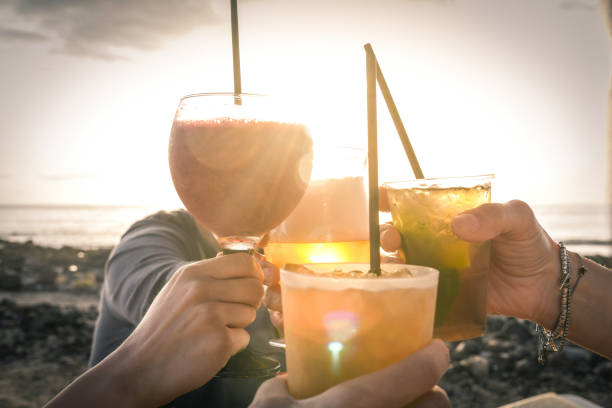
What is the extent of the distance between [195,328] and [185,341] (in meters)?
0.05

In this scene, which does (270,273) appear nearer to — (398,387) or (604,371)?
(398,387)

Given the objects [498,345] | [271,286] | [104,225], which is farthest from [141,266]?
[104,225]

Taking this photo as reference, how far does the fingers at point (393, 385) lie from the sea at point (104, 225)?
831 inches

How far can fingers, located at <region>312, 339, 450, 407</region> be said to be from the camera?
88 cm

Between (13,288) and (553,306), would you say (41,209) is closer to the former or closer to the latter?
(13,288)

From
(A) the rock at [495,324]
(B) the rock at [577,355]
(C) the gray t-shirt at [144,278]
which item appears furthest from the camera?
(A) the rock at [495,324]

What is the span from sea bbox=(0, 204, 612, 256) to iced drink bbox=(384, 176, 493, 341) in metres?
20.3

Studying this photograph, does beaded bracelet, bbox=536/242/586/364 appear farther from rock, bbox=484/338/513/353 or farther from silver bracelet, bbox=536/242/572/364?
rock, bbox=484/338/513/353

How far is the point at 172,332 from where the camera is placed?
1.47m

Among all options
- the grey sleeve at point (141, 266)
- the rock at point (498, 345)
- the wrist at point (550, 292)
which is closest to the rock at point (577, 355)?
the rock at point (498, 345)

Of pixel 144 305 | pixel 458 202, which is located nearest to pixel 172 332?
pixel 458 202

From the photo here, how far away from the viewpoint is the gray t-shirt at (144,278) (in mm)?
2633

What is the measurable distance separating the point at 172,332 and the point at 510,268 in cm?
151

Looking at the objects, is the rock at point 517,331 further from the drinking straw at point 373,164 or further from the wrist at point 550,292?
the drinking straw at point 373,164
